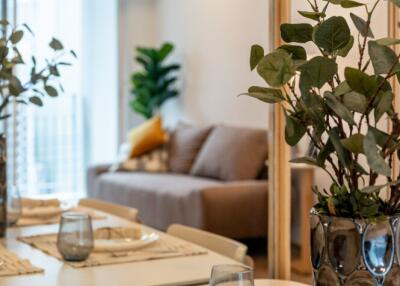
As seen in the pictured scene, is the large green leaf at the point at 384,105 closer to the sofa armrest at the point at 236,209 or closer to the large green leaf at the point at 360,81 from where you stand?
the large green leaf at the point at 360,81

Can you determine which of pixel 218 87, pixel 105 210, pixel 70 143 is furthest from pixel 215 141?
pixel 105 210

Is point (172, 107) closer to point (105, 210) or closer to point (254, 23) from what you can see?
point (254, 23)

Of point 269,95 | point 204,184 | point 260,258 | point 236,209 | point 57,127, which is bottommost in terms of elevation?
point 260,258

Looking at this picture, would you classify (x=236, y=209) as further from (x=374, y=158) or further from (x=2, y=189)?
(x=374, y=158)

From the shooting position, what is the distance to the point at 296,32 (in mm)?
1285

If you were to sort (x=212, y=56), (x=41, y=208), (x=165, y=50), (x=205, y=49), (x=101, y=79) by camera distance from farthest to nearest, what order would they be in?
1. (x=101, y=79)
2. (x=165, y=50)
3. (x=205, y=49)
4. (x=212, y=56)
5. (x=41, y=208)

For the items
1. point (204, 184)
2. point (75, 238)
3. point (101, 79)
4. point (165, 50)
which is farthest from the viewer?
point (101, 79)

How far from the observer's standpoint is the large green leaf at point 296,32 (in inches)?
50.4

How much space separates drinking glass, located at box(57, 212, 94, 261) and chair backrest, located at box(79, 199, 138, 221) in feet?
2.67

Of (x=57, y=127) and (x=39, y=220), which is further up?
(x=57, y=127)

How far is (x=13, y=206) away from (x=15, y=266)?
0.59m

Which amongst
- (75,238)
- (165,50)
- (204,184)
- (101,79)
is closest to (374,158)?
(75,238)

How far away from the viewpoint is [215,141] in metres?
5.11

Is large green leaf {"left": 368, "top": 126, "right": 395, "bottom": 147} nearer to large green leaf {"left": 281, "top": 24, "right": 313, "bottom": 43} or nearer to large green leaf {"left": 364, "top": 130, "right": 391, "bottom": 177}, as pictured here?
large green leaf {"left": 364, "top": 130, "right": 391, "bottom": 177}
